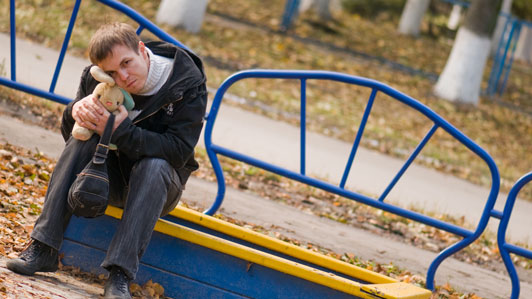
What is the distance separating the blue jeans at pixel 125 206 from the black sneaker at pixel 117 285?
33 mm

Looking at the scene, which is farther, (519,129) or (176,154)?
(519,129)

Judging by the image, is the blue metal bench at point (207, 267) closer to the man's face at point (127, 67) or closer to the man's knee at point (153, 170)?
the man's knee at point (153, 170)

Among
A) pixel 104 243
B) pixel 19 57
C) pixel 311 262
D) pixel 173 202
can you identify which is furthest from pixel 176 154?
pixel 19 57

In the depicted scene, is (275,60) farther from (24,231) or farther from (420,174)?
(24,231)

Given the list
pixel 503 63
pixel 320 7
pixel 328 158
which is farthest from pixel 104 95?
pixel 320 7

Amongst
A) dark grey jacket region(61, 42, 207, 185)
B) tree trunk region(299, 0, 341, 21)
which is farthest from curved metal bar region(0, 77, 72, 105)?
tree trunk region(299, 0, 341, 21)

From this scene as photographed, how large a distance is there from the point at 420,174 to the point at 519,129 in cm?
478

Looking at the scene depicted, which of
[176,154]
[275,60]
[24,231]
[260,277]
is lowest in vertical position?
[24,231]

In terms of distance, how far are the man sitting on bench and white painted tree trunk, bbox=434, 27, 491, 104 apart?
10408mm

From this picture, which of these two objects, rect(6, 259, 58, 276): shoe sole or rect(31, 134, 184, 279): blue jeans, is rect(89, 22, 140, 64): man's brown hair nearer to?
rect(31, 134, 184, 279): blue jeans

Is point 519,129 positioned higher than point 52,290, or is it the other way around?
point 519,129

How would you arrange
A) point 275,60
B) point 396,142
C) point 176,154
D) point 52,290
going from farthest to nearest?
point 275,60
point 396,142
point 176,154
point 52,290

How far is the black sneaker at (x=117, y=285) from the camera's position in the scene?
3.13 m

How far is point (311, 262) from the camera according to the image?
12.6 feet
